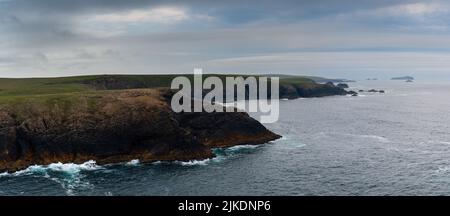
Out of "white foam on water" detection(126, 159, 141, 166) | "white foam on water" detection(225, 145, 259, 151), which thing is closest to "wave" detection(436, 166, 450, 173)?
"white foam on water" detection(225, 145, 259, 151)

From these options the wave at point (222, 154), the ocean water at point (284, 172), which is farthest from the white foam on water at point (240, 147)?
the ocean water at point (284, 172)

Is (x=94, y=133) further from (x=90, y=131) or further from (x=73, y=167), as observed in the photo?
(x=73, y=167)

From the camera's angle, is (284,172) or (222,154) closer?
(284,172)

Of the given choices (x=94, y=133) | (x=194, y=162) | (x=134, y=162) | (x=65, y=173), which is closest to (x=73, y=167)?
(x=65, y=173)

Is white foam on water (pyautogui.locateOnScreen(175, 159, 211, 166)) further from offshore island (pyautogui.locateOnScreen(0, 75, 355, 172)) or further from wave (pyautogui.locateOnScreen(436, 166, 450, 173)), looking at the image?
wave (pyautogui.locateOnScreen(436, 166, 450, 173))

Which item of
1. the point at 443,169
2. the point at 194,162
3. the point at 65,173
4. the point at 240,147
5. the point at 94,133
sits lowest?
the point at 65,173

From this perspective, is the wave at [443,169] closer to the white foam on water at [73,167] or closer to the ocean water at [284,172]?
the ocean water at [284,172]
